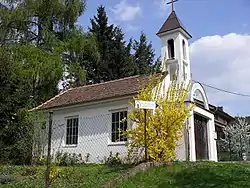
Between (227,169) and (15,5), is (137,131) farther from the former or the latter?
(15,5)

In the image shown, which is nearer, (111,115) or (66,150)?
(111,115)

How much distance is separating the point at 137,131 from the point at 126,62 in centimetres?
2381

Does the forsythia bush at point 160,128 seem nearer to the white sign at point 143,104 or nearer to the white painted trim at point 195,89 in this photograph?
the white sign at point 143,104

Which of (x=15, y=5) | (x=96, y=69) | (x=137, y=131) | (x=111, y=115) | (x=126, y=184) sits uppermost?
(x=15, y=5)

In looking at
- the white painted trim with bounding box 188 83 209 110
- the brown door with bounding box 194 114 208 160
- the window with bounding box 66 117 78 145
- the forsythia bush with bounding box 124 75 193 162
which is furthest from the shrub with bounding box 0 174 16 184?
the brown door with bounding box 194 114 208 160

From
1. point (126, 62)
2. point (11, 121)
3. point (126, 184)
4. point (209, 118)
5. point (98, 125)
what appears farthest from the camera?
point (126, 62)

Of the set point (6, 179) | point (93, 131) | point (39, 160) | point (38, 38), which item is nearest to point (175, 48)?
point (93, 131)

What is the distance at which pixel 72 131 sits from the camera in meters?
20.7

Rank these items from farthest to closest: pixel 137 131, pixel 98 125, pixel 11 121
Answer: pixel 98 125 < pixel 11 121 < pixel 137 131

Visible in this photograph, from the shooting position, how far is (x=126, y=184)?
10.4m

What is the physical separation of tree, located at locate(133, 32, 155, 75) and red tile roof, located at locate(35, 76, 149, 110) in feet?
57.8

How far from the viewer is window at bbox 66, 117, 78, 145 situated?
20.5 metres

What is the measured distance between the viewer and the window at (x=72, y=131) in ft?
67.1

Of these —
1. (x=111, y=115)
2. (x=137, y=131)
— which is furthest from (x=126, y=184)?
(x=111, y=115)
